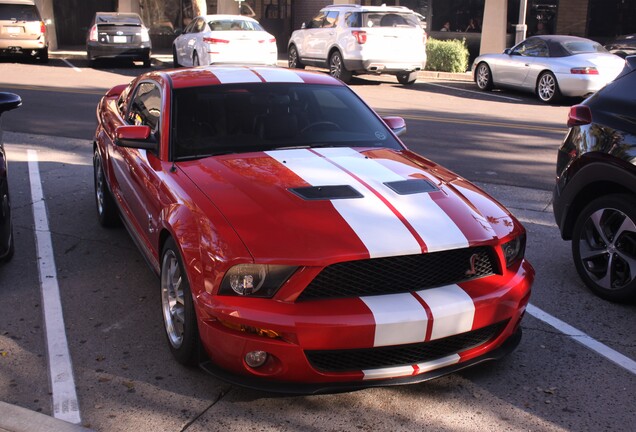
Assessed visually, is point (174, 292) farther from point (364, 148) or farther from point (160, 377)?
point (364, 148)

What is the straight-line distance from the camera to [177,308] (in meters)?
4.43

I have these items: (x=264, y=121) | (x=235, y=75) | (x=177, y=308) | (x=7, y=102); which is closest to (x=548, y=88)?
(x=235, y=75)

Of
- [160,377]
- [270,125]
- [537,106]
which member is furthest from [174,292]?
[537,106]

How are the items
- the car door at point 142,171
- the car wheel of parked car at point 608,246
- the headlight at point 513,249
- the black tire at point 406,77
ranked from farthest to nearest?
the black tire at point 406,77
the car wheel of parked car at point 608,246
the car door at point 142,171
the headlight at point 513,249

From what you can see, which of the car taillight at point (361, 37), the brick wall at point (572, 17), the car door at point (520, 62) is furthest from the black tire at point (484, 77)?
the brick wall at point (572, 17)

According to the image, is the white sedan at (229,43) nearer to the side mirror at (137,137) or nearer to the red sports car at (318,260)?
the side mirror at (137,137)

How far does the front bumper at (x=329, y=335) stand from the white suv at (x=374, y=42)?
49.8ft

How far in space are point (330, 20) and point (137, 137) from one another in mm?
15678

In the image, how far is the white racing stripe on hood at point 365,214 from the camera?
3891 millimetres

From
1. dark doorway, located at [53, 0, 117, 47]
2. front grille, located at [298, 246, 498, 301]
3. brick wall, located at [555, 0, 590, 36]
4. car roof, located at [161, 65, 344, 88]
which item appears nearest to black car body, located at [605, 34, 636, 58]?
brick wall, located at [555, 0, 590, 36]

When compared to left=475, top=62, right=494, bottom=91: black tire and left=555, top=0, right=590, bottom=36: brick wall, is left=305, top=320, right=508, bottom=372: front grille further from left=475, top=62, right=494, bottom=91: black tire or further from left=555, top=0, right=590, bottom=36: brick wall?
left=555, top=0, right=590, bottom=36: brick wall

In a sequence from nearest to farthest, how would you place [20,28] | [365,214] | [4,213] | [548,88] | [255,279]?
[255,279] < [365,214] < [4,213] < [548,88] < [20,28]

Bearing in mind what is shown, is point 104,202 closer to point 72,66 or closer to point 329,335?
point 329,335

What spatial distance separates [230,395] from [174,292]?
73 cm
